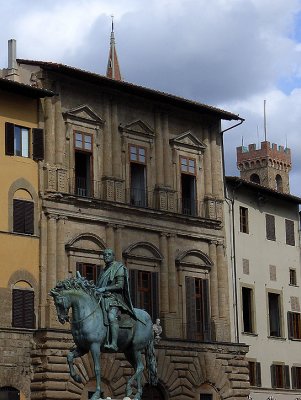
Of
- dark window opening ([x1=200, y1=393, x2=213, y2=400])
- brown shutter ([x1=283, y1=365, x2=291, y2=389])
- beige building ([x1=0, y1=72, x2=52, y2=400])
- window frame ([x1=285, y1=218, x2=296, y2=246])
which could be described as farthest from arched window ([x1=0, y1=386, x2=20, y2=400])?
window frame ([x1=285, y1=218, x2=296, y2=246])

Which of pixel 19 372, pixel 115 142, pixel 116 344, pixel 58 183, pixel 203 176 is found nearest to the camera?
pixel 116 344

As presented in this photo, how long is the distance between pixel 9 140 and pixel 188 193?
9.81 meters

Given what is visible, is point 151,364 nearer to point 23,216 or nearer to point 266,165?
point 23,216

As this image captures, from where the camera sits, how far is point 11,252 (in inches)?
1427

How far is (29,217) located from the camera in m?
37.2

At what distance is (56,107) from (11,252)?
6.13 m

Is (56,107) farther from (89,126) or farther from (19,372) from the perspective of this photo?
(19,372)

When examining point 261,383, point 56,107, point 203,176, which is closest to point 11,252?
point 56,107

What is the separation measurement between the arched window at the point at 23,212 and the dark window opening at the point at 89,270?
2425 mm

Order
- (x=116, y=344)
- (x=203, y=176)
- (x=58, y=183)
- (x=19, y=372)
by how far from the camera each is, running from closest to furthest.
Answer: (x=116, y=344), (x=19, y=372), (x=58, y=183), (x=203, y=176)

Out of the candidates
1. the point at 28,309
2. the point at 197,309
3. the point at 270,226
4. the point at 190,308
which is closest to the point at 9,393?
the point at 28,309

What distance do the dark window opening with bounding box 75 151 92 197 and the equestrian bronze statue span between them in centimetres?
1619

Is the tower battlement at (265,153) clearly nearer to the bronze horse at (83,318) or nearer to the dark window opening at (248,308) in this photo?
the dark window opening at (248,308)

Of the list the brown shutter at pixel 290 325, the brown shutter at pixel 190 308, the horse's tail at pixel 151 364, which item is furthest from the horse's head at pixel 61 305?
the brown shutter at pixel 290 325
